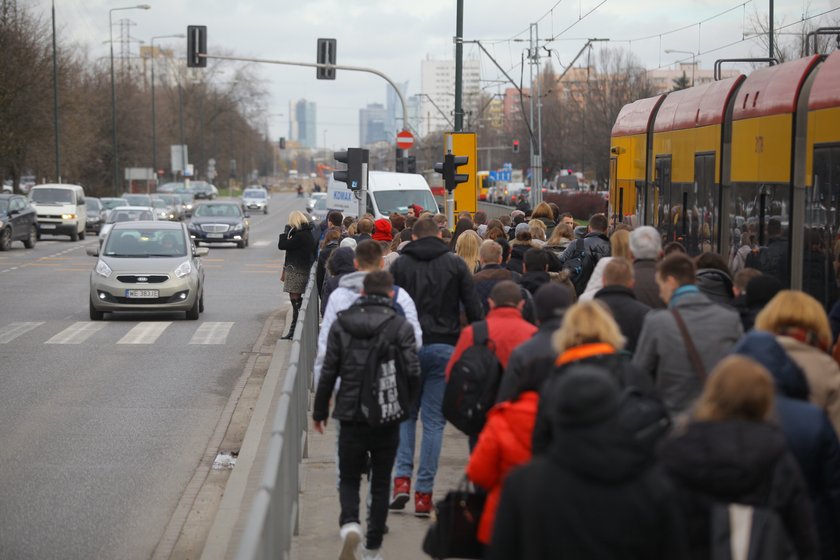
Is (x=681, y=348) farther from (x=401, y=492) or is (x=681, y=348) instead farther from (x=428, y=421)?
(x=401, y=492)

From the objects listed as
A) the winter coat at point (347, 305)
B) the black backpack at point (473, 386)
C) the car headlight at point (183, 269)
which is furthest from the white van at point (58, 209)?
the black backpack at point (473, 386)

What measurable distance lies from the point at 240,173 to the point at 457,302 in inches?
6042

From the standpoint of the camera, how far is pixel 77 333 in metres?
20.2

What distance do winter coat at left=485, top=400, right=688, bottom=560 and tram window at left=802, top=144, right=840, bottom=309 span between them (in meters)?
6.86

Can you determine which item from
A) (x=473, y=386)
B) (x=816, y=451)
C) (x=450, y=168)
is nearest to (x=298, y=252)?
(x=450, y=168)

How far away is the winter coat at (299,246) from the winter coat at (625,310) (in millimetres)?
10391

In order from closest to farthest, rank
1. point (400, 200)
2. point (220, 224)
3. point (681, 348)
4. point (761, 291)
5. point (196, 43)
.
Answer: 1. point (681, 348)
2. point (761, 291)
3. point (400, 200)
4. point (196, 43)
5. point (220, 224)

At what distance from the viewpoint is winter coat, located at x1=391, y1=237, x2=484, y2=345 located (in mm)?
8688

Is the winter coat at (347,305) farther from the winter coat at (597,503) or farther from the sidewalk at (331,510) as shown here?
the winter coat at (597,503)

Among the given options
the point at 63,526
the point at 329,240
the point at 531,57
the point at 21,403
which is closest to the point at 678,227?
the point at 329,240

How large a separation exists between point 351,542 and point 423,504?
1.41m

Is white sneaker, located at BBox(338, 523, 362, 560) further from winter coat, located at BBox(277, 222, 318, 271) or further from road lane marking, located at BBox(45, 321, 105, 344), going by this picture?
road lane marking, located at BBox(45, 321, 105, 344)

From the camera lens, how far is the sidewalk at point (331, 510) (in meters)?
7.66

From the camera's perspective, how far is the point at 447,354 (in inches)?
341
